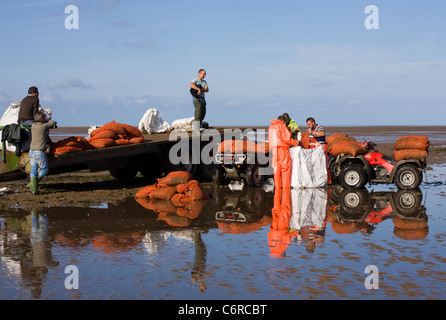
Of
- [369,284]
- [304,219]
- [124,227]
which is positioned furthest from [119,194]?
[369,284]

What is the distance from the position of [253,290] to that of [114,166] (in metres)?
9.05

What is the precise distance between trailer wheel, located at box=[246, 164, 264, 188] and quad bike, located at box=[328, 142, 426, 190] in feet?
7.01

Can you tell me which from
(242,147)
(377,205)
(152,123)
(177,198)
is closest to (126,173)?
(152,123)

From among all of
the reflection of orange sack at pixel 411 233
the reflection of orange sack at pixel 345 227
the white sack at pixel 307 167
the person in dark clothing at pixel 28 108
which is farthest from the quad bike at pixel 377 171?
Answer: the person in dark clothing at pixel 28 108

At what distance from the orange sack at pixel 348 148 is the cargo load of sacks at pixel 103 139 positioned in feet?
17.1

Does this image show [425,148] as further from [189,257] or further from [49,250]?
[49,250]

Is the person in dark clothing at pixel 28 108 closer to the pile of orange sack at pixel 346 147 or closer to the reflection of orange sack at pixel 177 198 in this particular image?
the reflection of orange sack at pixel 177 198

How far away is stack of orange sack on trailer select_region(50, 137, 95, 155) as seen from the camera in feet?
40.9

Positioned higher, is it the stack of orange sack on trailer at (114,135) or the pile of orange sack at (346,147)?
the stack of orange sack on trailer at (114,135)

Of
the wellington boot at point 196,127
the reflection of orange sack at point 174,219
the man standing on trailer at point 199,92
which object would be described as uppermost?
the man standing on trailer at point 199,92

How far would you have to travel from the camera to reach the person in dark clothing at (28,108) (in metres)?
12.6

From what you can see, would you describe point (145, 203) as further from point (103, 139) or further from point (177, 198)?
point (103, 139)

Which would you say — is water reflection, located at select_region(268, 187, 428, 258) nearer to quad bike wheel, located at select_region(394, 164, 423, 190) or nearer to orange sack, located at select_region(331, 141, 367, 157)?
quad bike wheel, located at select_region(394, 164, 423, 190)

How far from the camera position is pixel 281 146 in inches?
546
